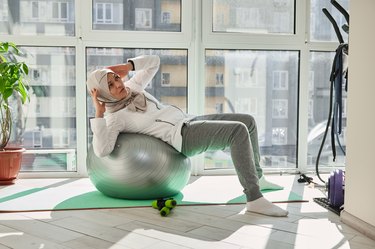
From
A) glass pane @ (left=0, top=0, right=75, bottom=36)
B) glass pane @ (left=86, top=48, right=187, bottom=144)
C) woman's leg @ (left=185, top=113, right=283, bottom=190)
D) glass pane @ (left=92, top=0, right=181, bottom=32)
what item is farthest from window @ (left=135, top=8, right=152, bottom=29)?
woman's leg @ (left=185, top=113, right=283, bottom=190)

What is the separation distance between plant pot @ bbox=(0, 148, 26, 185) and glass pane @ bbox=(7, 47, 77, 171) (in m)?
0.27

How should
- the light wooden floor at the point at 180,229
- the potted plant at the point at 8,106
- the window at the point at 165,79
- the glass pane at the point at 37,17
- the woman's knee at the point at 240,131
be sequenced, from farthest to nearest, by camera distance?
the window at the point at 165,79 → the glass pane at the point at 37,17 → the potted plant at the point at 8,106 → the woman's knee at the point at 240,131 → the light wooden floor at the point at 180,229

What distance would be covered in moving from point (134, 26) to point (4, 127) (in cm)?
127

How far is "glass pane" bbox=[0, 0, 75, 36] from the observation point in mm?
3402

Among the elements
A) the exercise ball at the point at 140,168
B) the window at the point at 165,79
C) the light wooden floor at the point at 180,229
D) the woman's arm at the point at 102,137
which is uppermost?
the window at the point at 165,79

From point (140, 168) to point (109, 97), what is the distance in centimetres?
46

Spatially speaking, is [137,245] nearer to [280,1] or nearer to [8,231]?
[8,231]

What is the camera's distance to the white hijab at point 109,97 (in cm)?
253

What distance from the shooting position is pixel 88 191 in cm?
296

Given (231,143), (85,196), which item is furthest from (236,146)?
(85,196)

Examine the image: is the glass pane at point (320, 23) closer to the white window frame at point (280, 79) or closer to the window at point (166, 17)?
the white window frame at point (280, 79)

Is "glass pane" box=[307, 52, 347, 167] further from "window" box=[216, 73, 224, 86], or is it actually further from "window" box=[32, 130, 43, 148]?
"window" box=[32, 130, 43, 148]

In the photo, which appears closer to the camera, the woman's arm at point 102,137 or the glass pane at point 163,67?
the woman's arm at point 102,137

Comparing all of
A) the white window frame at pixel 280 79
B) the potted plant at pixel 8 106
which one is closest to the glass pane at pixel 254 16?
the white window frame at pixel 280 79
